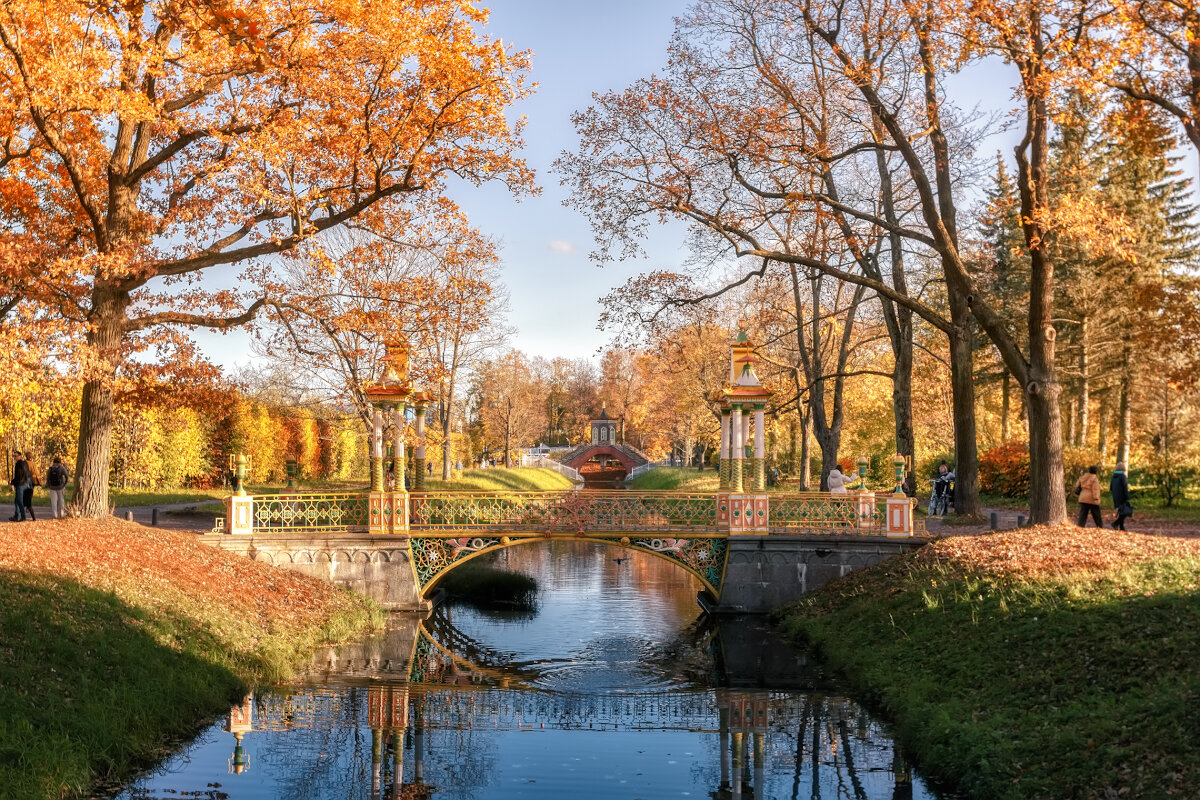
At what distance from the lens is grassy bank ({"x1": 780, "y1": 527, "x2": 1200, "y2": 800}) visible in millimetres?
8711

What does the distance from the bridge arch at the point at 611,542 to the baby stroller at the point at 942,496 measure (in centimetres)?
1027

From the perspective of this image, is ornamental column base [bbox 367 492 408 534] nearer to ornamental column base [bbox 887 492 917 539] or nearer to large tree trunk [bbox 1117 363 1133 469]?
ornamental column base [bbox 887 492 917 539]

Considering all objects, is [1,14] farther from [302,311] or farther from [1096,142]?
[1096,142]

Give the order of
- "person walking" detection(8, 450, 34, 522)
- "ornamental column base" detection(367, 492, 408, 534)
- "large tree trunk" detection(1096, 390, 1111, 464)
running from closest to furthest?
1. "ornamental column base" detection(367, 492, 408, 534)
2. "person walking" detection(8, 450, 34, 522)
3. "large tree trunk" detection(1096, 390, 1111, 464)

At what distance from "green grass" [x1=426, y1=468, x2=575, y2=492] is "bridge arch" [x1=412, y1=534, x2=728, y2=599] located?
38.3 feet

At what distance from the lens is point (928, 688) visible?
1225cm

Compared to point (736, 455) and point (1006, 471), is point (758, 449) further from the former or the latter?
point (1006, 471)

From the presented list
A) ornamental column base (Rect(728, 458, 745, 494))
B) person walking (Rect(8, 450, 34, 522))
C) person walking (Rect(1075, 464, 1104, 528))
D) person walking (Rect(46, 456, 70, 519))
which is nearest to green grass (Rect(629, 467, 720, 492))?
ornamental column base (Rect(728, 458, 745, 494))

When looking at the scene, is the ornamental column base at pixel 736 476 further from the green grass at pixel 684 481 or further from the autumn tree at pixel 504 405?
the autumn tree at pixel 504 405

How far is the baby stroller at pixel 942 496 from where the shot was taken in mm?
27844

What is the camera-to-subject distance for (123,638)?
41.1 feet

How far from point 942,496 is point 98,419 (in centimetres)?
2191

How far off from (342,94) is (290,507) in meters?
8.48

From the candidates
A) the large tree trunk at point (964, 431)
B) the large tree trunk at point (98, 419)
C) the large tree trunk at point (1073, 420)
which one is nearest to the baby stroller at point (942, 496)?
the large tree trunk at point (964, 431)
